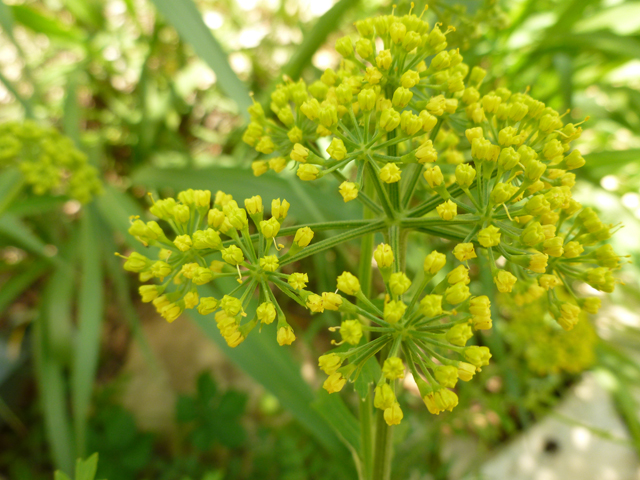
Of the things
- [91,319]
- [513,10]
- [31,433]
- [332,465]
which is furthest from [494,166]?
[31,433]

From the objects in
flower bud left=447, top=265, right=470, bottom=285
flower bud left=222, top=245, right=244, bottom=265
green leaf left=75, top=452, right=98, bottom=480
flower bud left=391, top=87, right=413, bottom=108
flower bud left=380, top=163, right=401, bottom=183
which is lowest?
green leaf left=75, top=452, right=98, bottom=480

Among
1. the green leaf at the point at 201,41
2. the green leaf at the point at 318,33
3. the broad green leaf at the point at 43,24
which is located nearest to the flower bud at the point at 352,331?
the green leaf at the point at 201,41

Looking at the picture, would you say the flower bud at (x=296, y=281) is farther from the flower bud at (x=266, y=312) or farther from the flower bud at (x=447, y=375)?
the flower bud at (x=447, y=375)

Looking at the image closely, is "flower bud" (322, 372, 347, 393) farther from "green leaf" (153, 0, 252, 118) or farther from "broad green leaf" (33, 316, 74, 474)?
"broad green leaf" (33, 316, 74, 474)

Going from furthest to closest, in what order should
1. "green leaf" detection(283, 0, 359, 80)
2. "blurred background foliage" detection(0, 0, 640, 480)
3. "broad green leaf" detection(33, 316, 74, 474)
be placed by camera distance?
"broad green leaf" detection(33, 316, 74, 474)
"blurred background foliage" detection(0, 0, 640, 480)
"green leaf" detection(283, 0, 359, 80)

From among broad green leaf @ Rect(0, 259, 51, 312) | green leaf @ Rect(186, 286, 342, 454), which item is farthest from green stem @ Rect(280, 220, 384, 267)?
broad green leaf @ Rect(0, 259, 51, 312)

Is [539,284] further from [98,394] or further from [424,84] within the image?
[98,394]

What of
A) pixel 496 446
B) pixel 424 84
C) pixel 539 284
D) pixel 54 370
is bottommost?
pixel 496 446
